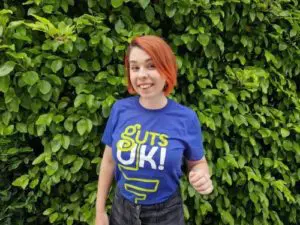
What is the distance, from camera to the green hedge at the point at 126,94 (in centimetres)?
274

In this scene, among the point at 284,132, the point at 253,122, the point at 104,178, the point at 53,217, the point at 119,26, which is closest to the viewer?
the point at 104,178

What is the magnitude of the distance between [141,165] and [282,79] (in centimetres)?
173

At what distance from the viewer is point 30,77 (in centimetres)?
261

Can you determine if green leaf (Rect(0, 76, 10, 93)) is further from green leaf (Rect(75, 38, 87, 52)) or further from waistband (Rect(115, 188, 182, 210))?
waistband (Rect(115, 188, 182, 210))

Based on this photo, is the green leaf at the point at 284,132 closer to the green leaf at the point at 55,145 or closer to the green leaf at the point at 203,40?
the green leaf at the point at 203,40

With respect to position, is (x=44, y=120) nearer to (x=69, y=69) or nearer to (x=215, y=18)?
(x=69, y=69)

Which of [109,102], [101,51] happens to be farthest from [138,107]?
[101,51]

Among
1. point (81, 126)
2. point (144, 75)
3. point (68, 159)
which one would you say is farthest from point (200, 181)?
point (68, 159)

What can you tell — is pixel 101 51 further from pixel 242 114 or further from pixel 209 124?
pixel 242 114

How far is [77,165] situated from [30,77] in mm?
660

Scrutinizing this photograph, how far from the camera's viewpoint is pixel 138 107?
7.33 feet

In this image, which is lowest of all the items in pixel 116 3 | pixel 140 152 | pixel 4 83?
pixel 140 152

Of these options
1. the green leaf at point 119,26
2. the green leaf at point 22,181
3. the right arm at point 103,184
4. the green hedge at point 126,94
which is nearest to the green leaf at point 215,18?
the green hedge at point 126,94

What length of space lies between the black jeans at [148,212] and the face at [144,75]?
592 mm
